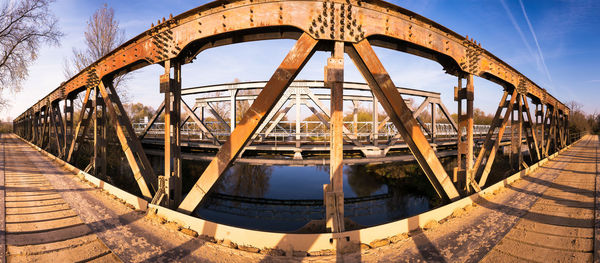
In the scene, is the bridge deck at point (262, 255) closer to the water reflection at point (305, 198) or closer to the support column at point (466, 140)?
the support column at point (466, 140)

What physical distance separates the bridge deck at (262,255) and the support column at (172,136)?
514 millimetres

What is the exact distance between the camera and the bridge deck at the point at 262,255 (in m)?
2.35

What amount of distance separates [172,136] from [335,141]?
8.69 feet

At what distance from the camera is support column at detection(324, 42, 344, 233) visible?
2648 mm

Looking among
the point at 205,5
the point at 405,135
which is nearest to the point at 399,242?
the point at 405,135

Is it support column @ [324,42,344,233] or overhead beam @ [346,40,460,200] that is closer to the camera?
support column @ [324,42,344,233]

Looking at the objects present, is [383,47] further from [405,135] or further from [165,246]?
[165,246]

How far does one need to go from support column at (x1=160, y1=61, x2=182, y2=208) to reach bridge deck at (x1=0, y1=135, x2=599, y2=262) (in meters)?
0.51

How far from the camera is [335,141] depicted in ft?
8.95

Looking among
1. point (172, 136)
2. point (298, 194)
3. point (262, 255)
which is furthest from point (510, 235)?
point (298, 194)

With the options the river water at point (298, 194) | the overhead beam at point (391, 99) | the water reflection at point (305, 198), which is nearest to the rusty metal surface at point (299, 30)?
the overhead beam at point (391, 99)

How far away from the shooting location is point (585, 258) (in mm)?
2359

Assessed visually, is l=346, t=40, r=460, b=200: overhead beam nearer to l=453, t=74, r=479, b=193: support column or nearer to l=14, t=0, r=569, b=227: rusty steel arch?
l=14, t=0, r=569, b=227: rusty steel arch

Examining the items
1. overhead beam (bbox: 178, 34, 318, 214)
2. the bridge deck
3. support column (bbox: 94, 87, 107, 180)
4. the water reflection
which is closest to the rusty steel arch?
overhead beam (bbox: 178, 34, 318, 214)
